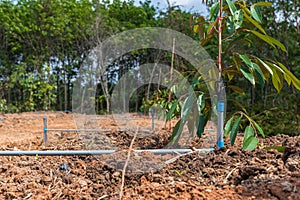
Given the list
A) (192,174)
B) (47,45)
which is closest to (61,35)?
(47,45)

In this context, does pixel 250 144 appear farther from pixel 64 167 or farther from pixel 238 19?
pixel 64 167

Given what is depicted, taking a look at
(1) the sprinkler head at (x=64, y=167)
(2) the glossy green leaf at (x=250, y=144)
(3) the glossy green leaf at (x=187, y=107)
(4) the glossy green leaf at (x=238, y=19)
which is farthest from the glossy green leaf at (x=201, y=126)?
(1) the sprinkler head at (x=64, y=167)

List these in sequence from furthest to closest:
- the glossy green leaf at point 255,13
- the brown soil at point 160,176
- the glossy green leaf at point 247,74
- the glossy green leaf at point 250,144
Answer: the glossy green leaf at point 255,13 < the glossy green leaf at point 247,74 < the glossy green leaf at point 250,144 < the brown soil at point 160,176

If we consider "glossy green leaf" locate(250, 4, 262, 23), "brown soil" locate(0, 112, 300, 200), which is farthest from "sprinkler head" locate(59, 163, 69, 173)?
"glossy green leaf" locate(250, 4, 262, 23)

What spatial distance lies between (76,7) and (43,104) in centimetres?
317

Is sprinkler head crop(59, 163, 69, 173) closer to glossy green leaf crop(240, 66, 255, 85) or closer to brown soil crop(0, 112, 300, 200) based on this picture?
brown soil crop(0, 112, 300, 200)

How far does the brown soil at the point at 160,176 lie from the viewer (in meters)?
1.25

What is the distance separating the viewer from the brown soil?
4.10 ft

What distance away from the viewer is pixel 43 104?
9664 mm

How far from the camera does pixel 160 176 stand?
4.87 ft

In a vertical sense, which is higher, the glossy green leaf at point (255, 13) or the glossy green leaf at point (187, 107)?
the glossy green leaf at point (255, 13)

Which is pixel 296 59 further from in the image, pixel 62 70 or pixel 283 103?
pixel 62 70

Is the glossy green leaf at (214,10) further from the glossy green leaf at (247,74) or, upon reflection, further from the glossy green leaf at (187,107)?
the glossy green leaf at (187,107)

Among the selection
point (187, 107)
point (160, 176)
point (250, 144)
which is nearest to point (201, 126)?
point (187, 107)
